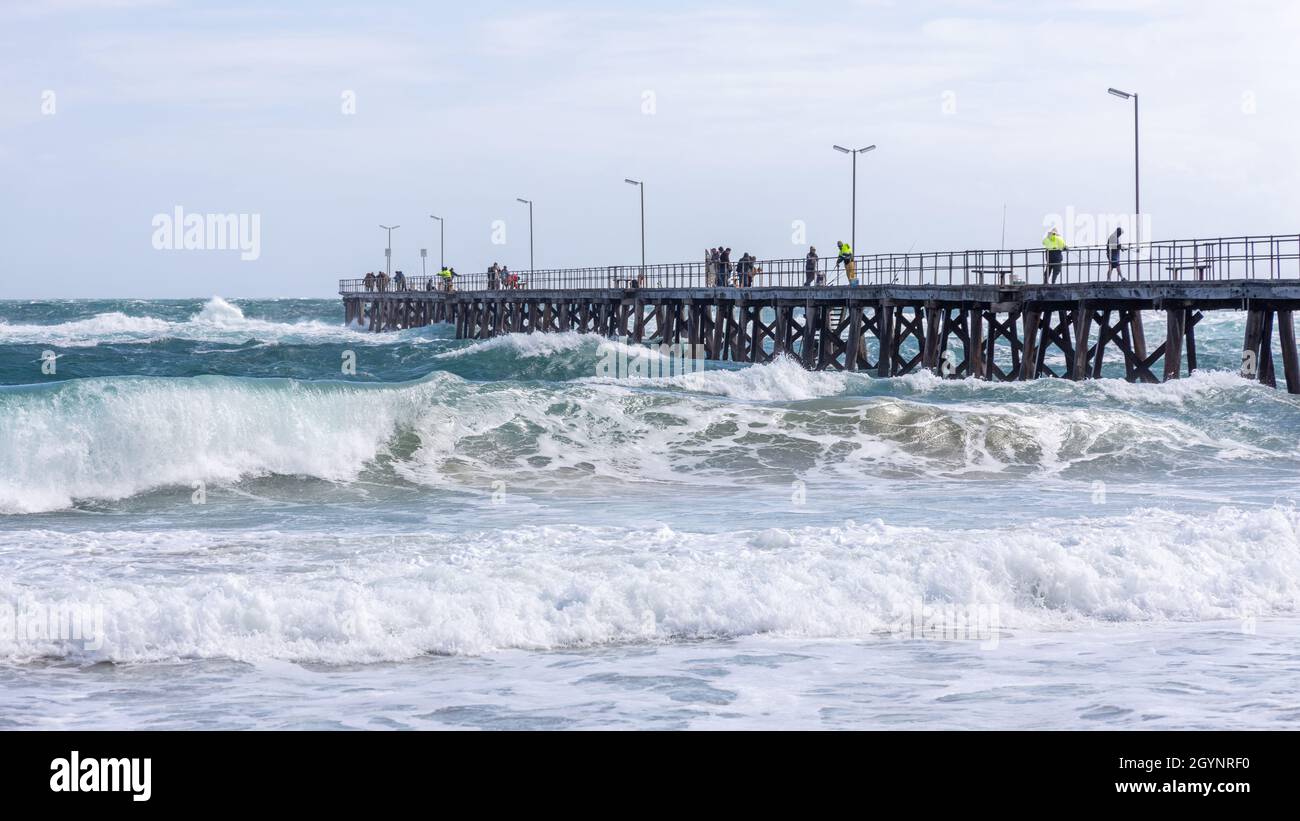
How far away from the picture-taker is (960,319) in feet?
110

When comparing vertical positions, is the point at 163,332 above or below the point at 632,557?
above

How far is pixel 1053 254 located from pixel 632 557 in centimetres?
2089

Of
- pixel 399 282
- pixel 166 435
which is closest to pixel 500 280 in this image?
pixel 399 282

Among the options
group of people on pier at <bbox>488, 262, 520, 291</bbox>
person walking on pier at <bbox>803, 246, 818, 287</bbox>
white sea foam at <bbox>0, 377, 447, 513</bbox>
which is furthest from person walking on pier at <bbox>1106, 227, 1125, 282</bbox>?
group of people on pier at <bbox>488, 262, 520, 291</bbox>

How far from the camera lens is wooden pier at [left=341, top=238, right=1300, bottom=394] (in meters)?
26.4

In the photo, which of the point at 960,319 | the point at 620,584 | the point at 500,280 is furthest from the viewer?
the point at 500,280

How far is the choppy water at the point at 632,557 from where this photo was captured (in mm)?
8383

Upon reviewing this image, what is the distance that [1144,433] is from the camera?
2206 centimetres

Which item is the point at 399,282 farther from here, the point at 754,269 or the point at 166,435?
the point at 166,435

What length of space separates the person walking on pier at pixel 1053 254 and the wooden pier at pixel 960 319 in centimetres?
32

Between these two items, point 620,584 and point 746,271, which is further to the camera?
point 746,271

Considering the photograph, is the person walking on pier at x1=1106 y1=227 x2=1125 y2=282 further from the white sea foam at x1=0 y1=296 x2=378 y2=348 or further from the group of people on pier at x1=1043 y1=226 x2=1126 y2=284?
the white sea foam at x1=0 y1=296 x2=378 y2=348
